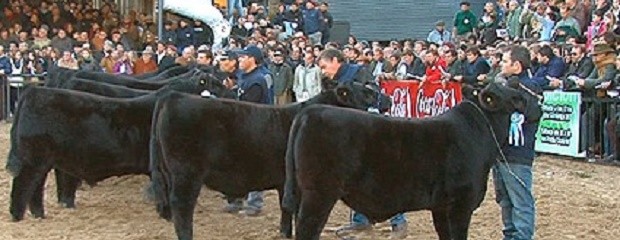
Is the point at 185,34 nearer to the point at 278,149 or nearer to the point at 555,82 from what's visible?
the point at 555,82

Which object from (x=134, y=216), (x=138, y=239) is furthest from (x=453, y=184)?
(x=134, y=216)

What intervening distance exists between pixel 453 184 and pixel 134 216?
3.78m

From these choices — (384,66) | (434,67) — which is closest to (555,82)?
(434,67)

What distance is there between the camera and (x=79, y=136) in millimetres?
8883

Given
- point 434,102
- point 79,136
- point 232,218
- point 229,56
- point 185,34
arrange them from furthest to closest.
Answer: point 185,34 → point 434,102 → point 229,56 → point 232,218 → point 79,136

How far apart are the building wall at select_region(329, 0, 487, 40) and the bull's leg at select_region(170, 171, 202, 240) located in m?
18.9

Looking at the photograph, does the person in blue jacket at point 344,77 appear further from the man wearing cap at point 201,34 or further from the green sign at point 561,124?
the man wearing cap at point 201,34

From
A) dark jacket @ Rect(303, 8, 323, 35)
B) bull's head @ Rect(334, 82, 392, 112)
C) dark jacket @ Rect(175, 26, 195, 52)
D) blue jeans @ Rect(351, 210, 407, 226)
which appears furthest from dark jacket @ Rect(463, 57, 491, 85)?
dark jacket @ Rect(175, 26, 195, 52)

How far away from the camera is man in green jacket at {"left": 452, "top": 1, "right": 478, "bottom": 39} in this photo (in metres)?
20.9

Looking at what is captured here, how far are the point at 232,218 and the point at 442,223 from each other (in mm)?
2868

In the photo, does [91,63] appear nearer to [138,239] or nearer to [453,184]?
[138,239]

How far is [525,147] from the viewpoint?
24.6ft

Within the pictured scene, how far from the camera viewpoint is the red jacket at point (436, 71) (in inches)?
589

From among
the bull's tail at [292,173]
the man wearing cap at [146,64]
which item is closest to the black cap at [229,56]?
the bull's tail at [292,173]
